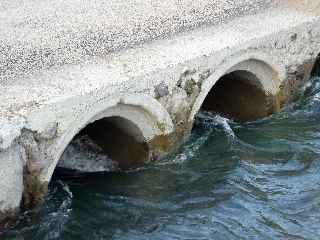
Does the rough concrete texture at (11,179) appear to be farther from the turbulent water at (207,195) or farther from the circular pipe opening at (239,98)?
the circular pipe opening at (239,98)

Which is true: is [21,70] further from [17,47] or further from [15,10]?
[15,10]

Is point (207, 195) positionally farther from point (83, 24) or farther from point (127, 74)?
point (83, 24)

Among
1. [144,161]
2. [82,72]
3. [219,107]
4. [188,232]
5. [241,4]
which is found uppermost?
[241,4]

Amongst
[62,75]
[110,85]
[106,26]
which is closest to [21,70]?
[62,75]

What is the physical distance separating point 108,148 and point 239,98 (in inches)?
127

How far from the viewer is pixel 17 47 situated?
9.45 metres

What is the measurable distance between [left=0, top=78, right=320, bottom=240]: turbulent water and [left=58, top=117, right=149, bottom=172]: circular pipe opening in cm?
30

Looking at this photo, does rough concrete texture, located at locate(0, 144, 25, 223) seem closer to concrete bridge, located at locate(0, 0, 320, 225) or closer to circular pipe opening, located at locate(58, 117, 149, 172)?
concrete bridge, located at locate(0, 0, 320, 225)

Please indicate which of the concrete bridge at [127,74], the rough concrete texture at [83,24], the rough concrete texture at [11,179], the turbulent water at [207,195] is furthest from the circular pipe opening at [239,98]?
the rough concrete texture at [11,179]

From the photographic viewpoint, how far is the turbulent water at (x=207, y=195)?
879cm

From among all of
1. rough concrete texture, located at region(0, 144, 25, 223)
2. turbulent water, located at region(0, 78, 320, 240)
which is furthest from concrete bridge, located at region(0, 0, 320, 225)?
turbulent water, located at region(0, 78, 320, 240)

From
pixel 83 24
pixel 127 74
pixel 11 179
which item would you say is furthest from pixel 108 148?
pixel 11 179

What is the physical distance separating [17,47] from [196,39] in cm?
306

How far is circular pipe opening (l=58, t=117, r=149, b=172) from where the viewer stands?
407 inches
